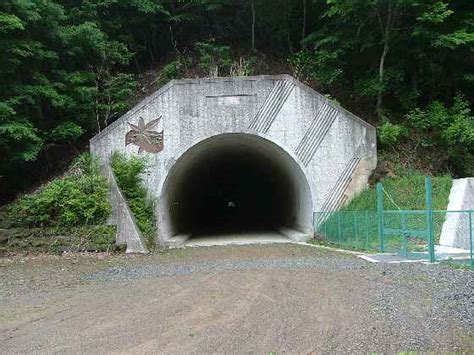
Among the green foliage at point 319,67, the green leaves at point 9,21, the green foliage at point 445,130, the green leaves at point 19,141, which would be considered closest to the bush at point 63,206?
the green leaves at point 19,141

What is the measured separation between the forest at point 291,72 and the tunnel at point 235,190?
10.9ft

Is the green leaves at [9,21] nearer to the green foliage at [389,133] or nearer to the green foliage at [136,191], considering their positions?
the green foliage at [136,191]

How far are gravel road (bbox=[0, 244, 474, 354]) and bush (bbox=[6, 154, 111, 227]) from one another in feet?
12.2

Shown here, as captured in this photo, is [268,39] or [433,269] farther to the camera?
[268,39]

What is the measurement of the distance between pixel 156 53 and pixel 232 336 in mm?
25654

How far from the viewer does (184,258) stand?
14.2m

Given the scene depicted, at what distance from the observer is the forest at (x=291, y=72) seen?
17.5 meters

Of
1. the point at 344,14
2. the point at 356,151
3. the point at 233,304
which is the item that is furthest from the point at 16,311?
the point at 344,14

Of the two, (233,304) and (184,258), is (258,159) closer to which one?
(184,258)

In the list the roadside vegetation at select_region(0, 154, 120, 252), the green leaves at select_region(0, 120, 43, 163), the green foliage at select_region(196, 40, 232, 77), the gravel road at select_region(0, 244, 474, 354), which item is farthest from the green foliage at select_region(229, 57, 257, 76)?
the gravel road at select_region(0, 244, 474, 354)

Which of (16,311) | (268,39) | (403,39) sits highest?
(268,39)

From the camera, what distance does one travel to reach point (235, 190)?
126ft

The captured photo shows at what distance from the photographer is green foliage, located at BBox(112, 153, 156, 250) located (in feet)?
57.4

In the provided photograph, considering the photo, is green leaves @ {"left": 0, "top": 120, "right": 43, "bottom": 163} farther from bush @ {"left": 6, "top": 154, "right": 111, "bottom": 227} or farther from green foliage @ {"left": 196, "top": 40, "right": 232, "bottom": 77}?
green foliage @ {"left": 196, "top": 40, "right": 232, "bottom": 77}
